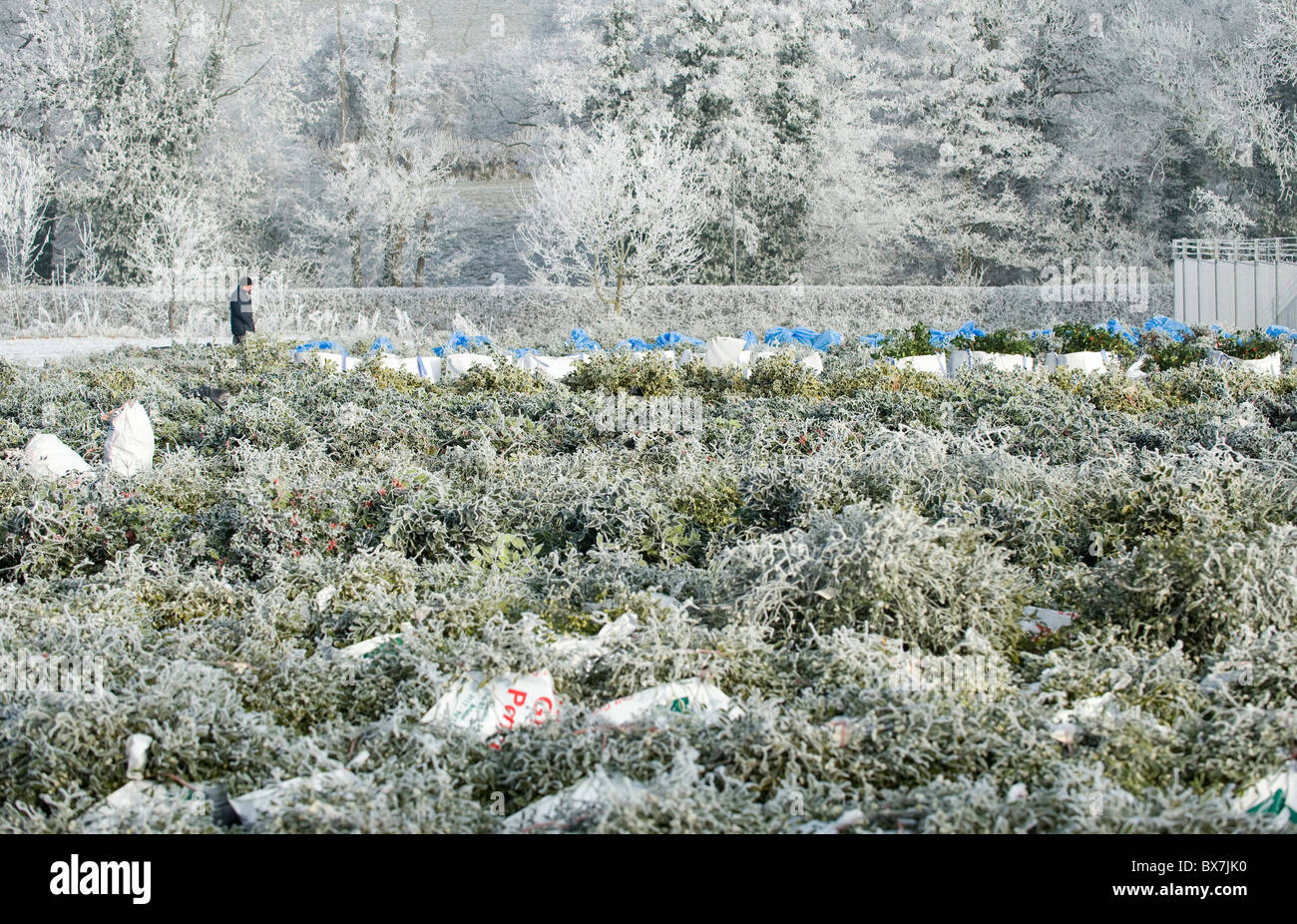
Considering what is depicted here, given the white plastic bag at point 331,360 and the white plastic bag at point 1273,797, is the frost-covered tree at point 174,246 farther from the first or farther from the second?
the white plastic bag at point 1273,797

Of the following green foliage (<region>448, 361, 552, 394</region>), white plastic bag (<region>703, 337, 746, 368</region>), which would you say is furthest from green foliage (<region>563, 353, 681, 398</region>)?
white plastic bag (<region>703, 337, 746, 368</region>)

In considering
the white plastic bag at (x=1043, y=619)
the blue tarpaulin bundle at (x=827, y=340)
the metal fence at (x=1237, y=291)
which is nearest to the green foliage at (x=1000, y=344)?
the blue tarpaulin bundle at (x=827, y=340)

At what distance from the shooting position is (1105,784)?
97.1 inches

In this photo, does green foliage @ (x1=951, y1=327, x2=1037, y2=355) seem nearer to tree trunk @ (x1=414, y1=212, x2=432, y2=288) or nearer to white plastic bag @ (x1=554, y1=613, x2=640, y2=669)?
white plastic bag @ (x1=554, y1=613, x2=640, y2=669)

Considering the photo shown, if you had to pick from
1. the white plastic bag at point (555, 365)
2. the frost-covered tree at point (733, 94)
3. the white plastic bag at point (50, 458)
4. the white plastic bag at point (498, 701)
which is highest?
the frost-covered tree at point (733, 94)

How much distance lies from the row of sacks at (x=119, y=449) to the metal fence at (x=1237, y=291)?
44.4 feet

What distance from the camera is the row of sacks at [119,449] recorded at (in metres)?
5.98

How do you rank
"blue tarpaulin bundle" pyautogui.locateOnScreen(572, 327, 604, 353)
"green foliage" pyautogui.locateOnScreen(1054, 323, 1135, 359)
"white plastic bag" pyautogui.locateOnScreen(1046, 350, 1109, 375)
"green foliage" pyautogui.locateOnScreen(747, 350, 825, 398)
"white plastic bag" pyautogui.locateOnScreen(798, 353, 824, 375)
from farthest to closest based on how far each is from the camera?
"blue tarpaulin bundle" pyautogui.locateOnScreen(572, 327, 604, 353) < "green foliage" pyautogui.locateOnScreen(1054, 323, 1135, 359) < "white plastic bag" pyautogui.locateOnScreen(1046, 350, 1109, 375) < "white plastic bag" pyautogui.locateOnScreen(798, 353, 824, 375) < "green foliage" pyautogui.locateOnScreen(747, 350, 825, 398)

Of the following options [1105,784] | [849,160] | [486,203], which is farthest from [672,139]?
[1105,784]

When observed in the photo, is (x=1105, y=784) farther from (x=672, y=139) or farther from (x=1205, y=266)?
(x=672, y=139)

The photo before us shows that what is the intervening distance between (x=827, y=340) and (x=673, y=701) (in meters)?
9.23

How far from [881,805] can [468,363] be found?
849cm

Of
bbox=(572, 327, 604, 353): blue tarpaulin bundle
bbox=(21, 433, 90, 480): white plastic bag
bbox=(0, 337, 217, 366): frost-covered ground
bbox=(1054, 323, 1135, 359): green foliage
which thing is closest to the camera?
bbox=(21, 433, 90, 480): white plastic bag

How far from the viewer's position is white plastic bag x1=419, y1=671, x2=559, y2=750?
120 inches
